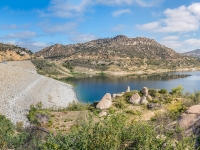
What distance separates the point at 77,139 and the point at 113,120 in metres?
1.43

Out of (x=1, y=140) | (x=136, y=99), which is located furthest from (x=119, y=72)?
(x=1, y=140)

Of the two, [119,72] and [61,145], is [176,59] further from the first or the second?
[61,145]

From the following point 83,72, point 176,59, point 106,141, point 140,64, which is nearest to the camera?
point 106,141

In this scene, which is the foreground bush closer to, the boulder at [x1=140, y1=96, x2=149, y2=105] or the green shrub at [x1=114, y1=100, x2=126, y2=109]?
the green shrub at [x1=114, y1=100, x2=126, y2=109]

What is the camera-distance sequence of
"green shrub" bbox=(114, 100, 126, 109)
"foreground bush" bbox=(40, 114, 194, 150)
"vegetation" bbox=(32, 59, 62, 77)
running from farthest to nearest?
"vegetation" bbox=(32, 59, 62, 77) → "green shrub" bbox=(114, 100, 126, 109) → "foreground bush" bbox=(40, 114, 194, 150)

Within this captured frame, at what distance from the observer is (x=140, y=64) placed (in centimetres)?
13700

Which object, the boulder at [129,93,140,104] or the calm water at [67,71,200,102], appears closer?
the boulder at [129,93,140,104]

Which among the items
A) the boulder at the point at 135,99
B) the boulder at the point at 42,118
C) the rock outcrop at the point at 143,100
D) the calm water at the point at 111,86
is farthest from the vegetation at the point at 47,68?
the boulder at the point at 42,118

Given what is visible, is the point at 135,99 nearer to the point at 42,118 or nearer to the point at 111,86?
the point at 42,118

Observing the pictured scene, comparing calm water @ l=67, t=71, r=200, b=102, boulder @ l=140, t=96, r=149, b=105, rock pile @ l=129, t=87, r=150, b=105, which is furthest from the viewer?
calm water @ l=67, t=71, r=200, b=102

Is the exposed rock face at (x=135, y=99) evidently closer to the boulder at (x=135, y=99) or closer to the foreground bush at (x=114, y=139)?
the boulder at (x=135, y=99)

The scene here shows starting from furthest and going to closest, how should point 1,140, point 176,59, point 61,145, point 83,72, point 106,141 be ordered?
point 176,59, point 83,72, point 1,140, point 61,145, point 106,141

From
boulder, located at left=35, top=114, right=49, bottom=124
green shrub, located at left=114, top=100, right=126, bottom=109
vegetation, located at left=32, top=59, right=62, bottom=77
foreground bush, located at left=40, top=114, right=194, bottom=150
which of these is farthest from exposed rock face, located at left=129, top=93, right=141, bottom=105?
vegetation, located at left=32, top=59, right=62, bottom=77

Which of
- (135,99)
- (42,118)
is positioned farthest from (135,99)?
(42,118)
